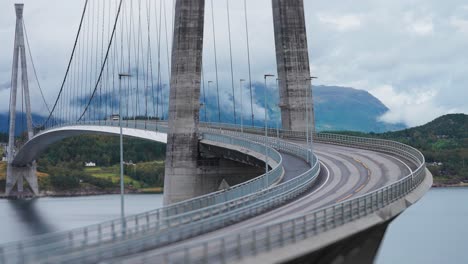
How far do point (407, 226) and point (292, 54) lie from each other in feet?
99.4

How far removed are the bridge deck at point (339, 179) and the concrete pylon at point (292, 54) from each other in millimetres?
8775

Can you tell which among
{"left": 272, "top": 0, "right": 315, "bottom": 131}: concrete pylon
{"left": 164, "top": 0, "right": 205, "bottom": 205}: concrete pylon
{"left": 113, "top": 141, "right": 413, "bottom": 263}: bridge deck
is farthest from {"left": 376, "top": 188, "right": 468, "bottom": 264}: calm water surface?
{"left": 164, "top": 0, "right": 205, "bottom": 205}: concrete pylon

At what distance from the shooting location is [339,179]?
5291cm

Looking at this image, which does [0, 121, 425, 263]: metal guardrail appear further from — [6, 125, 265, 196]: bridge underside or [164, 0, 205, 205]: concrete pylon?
[164, 0, 205, 205]: concrete pylon

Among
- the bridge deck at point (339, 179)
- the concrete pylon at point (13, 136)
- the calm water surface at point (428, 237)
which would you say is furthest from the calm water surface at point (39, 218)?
the bridge deck at point (339, 179)

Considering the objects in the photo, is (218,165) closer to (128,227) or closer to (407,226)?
(407,226)

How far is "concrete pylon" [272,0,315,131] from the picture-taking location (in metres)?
80.8

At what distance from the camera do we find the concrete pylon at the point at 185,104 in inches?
2795

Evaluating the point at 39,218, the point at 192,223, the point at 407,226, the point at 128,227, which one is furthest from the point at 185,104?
the point at 39,218

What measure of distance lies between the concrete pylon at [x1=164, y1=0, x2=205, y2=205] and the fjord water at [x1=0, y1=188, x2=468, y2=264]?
57.1 ft

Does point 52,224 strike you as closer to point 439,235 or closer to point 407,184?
point 439,235

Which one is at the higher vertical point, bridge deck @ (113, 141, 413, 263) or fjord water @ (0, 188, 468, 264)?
bridge deck @ (113, 141, 413, 263)

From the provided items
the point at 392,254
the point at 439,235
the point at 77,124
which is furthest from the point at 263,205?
the point at 77,124

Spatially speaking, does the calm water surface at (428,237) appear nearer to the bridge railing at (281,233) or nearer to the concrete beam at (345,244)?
the bridge railing at (281,233)
